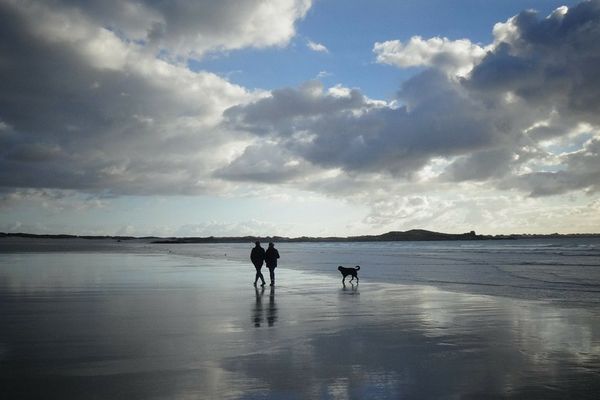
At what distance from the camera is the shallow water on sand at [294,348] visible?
21.5 feet

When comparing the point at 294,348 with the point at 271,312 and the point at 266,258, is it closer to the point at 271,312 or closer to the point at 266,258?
the point at 271,312

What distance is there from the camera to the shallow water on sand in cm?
655

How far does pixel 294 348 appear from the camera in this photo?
8852 mm

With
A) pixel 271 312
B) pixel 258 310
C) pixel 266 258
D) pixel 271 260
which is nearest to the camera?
pixel 271 312

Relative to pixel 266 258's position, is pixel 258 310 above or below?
below

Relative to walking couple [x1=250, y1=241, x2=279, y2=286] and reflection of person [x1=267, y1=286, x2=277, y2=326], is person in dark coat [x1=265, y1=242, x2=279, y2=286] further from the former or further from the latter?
reflection of person [x1=267, y1=286, x2=277, y2=326]

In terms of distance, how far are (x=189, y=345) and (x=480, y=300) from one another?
1075 centimetres

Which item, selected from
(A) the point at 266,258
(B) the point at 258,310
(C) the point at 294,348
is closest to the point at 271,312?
(B) the point at 258,310

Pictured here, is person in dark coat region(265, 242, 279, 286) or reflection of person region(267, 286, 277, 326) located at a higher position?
person in dark coat region(265, 242, 279, 286)

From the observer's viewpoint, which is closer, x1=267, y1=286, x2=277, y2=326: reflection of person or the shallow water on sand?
the shallow water on sand

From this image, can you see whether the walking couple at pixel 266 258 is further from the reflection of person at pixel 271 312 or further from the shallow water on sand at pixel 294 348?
the shallow water on sand at pixel 294 348

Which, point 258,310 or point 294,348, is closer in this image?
point 294,348

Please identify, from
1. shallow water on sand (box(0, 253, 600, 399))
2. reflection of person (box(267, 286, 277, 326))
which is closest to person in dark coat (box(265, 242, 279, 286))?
reflection of person (box(267, 286, 277, 326))

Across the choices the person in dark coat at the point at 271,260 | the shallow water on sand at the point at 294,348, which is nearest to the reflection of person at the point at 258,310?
the shallow water on sand at the point at 294,348
